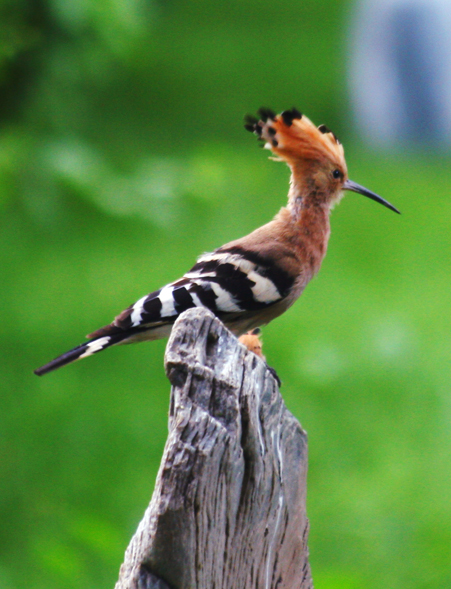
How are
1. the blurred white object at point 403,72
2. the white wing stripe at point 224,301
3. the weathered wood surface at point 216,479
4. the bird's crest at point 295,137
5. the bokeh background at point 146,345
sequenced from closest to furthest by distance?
the weathered wood surface at point 216,479
the white wing stripe at point 224,301
the bird's crest at point 295,137
the bokeh background at point 146,345
the blurred white object at point 403,72

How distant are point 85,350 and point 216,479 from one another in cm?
88

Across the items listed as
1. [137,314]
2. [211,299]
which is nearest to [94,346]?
[137,314]

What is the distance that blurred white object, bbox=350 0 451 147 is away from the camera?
439 inches

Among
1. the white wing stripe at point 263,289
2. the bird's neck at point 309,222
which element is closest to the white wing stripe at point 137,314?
the white wing stripe at point 263,289

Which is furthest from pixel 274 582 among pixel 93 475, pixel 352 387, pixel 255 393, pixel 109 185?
pixel 352 387

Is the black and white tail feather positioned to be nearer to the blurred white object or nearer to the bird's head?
the bird's head

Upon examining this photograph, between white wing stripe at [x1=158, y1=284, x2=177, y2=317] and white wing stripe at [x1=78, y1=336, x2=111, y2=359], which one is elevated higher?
white wing stripe at [x1=158, y1=284, x2=177, y2=317]

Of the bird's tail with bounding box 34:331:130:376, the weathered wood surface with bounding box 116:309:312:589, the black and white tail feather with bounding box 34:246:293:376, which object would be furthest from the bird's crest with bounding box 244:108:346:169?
the weathered wood surface with bounding box 116:309:312:589

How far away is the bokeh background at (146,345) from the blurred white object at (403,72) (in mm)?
2032

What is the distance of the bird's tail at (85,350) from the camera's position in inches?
94.8

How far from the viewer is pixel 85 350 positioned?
98.2 inches

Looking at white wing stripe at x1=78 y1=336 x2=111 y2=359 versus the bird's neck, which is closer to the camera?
white wing stripe at x1=78 y1=336 x2=111 y2=359

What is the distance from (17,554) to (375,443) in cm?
228

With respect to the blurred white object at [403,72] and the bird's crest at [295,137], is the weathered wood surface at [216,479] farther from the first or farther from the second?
the blurred white object at [403,72]
